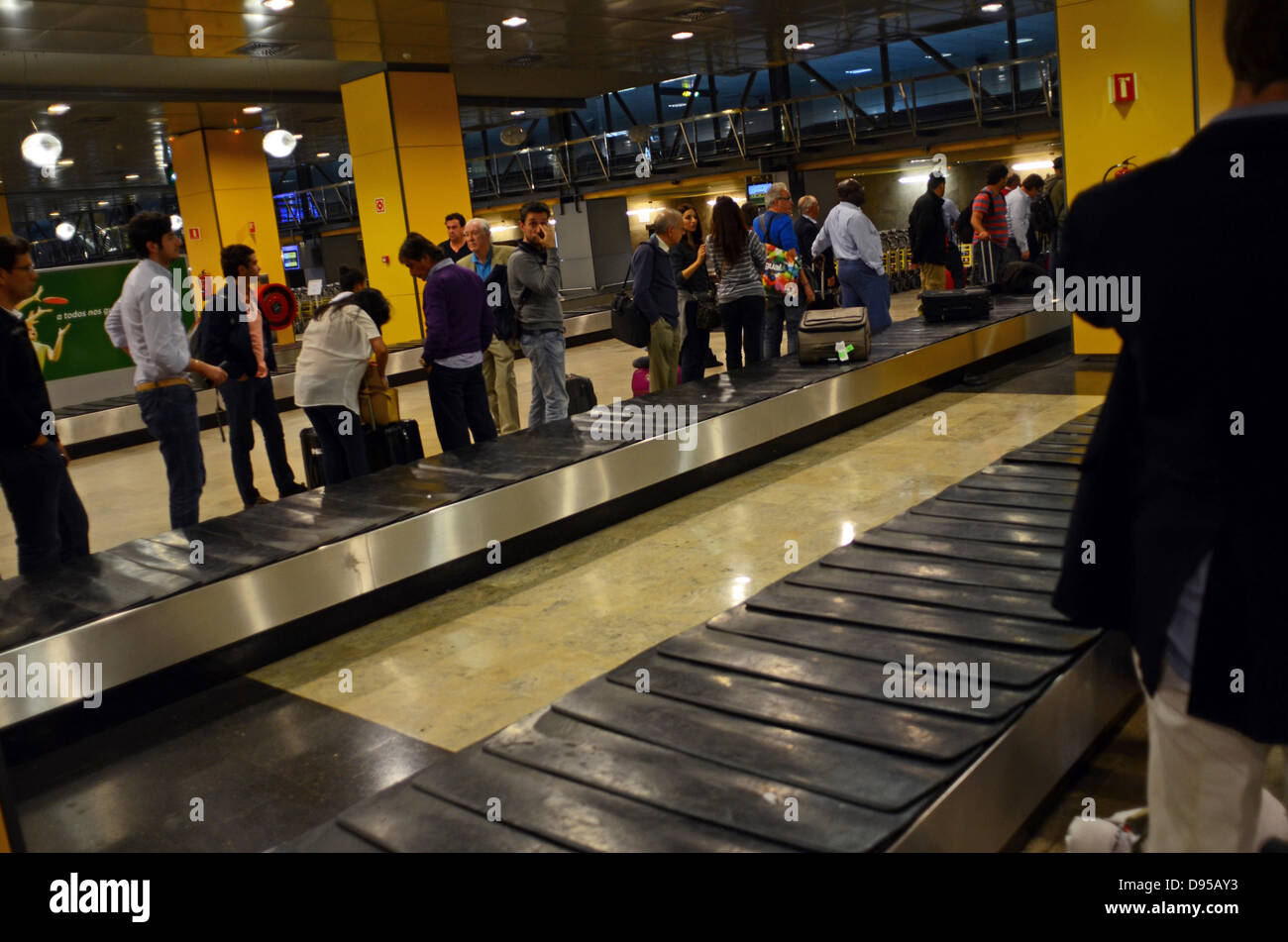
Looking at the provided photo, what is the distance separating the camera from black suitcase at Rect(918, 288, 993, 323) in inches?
388

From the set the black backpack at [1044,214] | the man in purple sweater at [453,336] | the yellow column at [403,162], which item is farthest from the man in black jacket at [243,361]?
the black backpack at [1044,214]

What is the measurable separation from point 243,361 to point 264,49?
21.7 ft

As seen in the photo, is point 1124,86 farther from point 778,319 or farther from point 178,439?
point 178,439

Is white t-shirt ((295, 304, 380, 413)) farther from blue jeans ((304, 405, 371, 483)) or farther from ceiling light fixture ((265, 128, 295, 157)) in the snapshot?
ceiling light fixture ((265, 128, 295, 157))

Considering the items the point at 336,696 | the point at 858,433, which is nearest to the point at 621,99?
the point at 858,433

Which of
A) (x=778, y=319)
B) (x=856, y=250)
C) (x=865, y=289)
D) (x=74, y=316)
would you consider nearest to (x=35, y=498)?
(x=778, y=319)

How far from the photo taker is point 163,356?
5.59 meters

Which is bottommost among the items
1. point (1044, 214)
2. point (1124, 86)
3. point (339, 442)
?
point (339, 442)

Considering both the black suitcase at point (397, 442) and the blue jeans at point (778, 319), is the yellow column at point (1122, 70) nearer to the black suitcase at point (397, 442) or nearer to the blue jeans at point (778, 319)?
the blue jeans at point (778, 319)

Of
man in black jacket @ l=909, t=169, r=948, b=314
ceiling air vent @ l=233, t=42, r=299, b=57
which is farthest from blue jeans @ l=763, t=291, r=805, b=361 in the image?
ceiling air vent @ l=233, t=42, r=299, b=57

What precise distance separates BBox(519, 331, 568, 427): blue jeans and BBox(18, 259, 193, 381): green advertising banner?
6.34m

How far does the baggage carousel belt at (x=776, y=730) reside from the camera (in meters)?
2.32
